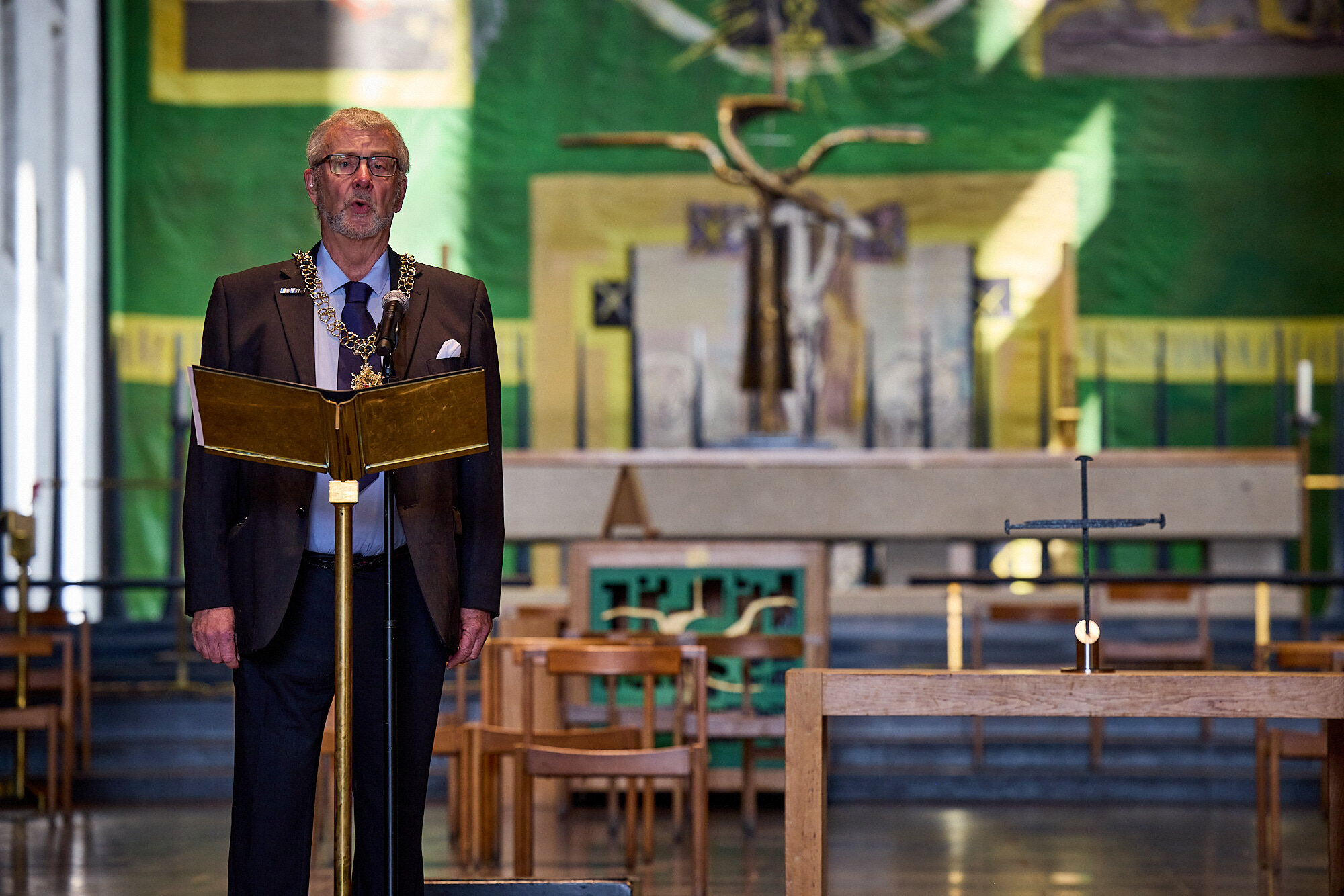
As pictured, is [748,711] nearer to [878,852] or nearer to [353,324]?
[878,852]

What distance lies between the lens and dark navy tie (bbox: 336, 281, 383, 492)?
98.2 inches

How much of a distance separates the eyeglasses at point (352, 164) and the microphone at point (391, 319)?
224 millimetres

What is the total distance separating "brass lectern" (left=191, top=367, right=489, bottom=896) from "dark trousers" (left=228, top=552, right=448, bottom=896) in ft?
0.39

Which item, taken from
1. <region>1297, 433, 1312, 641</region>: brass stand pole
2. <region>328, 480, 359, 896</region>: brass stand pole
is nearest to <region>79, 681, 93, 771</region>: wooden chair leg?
<region>328, 480, 359, 896</region>: brass stand pole

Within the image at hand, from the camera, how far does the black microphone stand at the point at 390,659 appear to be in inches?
90.2

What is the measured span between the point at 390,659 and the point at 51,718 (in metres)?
3.08

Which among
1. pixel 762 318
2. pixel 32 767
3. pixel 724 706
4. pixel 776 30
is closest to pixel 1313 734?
pixel 724 706

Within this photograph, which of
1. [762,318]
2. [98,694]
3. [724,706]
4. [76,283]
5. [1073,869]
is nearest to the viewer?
[1073,869]

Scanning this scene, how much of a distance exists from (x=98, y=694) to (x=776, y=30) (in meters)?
5.18

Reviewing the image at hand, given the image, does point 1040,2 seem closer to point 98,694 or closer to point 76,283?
point 76,283

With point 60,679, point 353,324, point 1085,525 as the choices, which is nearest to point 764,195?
point 60,679

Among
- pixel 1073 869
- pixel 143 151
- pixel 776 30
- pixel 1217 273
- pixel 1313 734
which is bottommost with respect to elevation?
pixel 1073 869

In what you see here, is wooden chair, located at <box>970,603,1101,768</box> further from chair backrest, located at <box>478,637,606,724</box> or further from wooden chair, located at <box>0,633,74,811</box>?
wooden chair, located at <box>0,633,74,811</box>

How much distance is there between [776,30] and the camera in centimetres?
893
